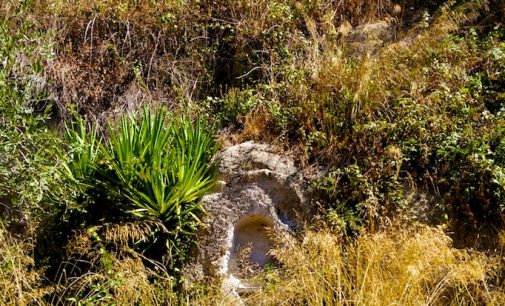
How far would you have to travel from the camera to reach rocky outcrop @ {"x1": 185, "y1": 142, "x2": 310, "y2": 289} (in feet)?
20.6

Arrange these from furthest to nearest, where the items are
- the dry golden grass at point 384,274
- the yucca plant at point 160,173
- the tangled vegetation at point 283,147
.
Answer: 1. the yucca plant at point 160,173
2. the tangled vegetation at point 283,147
3. the dry golden grass at point 384,274

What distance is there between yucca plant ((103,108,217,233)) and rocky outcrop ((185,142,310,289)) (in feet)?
0.66

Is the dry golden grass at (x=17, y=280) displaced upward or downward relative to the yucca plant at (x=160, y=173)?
downward

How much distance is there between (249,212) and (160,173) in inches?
36.5

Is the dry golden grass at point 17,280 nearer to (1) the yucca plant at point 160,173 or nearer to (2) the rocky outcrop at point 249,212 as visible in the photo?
(1) the yucca plant at point 160,173

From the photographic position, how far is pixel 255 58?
8320 mm

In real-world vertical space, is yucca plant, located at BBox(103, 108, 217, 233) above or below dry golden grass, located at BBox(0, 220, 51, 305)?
above

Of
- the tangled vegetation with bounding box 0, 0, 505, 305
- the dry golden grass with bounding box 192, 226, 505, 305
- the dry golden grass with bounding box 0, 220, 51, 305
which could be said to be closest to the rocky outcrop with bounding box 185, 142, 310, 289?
the tangled vegetation with bounding box 0, 0, 505, 305

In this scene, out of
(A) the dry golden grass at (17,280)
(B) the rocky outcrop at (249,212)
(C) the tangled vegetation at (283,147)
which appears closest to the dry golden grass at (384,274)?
(C) the tangled vegetation at (283,147)

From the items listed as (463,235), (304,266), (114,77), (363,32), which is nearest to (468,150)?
(463,235)

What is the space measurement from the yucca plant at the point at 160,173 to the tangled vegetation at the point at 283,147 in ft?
0.06

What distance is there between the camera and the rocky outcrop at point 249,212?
6281 millimetres

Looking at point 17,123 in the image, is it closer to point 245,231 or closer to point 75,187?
point 75,187

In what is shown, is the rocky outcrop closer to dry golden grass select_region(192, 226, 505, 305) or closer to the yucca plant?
the yucca plant
